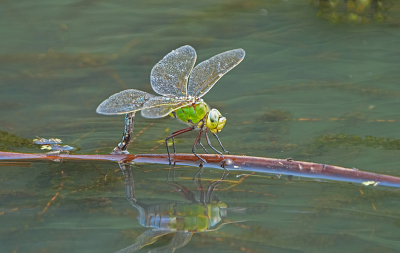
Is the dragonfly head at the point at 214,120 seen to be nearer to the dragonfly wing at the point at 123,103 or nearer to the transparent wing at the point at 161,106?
the transparent wing at the point at 161,106

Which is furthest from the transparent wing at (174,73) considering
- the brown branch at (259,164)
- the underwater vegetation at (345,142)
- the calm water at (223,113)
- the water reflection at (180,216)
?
the underwater vegetation at (345,142)

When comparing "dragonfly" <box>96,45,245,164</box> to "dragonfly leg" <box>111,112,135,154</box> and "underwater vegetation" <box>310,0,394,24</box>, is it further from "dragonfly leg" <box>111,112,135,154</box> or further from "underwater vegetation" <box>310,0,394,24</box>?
"underwater vegetation" <box>310,0,394,24</box>

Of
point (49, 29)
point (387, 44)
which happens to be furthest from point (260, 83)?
point (49, 29)

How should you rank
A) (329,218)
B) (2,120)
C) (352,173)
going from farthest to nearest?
(2,120), (352,173), (329,218)

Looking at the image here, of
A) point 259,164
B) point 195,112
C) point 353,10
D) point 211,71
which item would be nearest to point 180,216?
point 259,164

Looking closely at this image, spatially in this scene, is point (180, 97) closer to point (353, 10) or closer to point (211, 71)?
point (211, 71)

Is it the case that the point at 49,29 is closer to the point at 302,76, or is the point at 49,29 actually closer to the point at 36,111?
the point at 36,111
